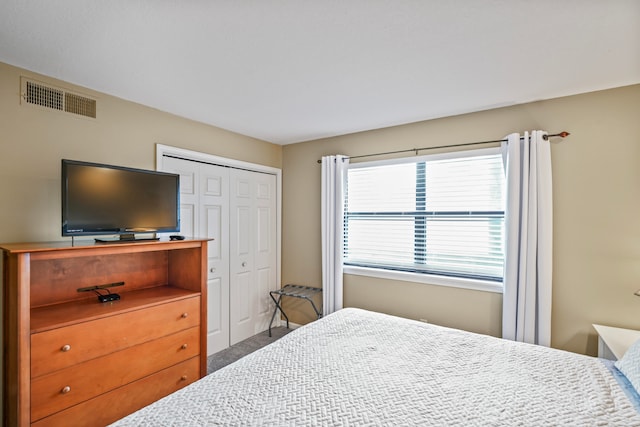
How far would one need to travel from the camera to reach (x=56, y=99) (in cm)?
216

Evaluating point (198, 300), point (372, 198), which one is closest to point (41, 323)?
point (198, 300)

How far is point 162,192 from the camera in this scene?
8.07 feet

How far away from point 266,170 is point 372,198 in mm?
1391

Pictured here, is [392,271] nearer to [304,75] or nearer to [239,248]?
[239,248]

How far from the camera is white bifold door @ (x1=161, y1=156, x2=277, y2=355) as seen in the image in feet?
10.2

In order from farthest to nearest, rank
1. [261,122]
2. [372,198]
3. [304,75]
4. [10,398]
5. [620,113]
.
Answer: [372,198] < [261,122] < [620,113] < [304,75] < [10,398]

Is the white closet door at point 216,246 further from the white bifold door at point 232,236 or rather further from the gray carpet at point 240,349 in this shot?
the gray carpet at point 240,349

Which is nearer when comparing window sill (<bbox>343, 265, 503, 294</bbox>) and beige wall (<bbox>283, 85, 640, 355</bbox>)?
beige wall (<bbox>283, 85, 640, 355</bbox>)

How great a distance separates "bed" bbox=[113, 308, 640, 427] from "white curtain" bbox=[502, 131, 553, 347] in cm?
72

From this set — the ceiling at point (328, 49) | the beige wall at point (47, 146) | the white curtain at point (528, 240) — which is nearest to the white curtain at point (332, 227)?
the ceiling at point (328, 49)

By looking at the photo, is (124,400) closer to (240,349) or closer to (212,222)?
(240,349)

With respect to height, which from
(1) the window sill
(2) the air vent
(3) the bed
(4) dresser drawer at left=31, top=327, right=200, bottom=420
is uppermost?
(2) the air vent

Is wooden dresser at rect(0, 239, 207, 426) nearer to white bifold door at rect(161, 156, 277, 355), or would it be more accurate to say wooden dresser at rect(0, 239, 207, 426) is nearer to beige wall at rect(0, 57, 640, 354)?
beige wall at rect(0, 57, 640, 354)

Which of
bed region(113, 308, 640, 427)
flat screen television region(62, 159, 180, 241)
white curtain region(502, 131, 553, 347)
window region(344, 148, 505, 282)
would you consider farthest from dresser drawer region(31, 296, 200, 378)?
white curtain region(502, 131, 553, 347)
